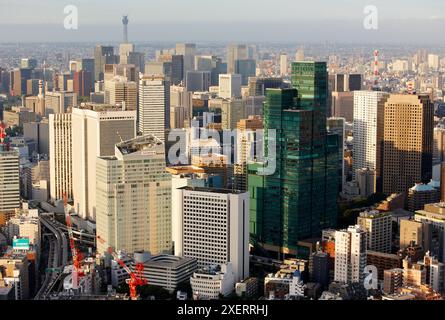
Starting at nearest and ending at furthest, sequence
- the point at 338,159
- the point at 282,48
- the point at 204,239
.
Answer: the point at 204,239, the point at 282,48, the point at 338,159

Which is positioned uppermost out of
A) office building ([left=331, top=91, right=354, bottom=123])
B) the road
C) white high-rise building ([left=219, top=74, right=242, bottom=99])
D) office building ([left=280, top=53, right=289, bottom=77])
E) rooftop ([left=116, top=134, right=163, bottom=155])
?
office building ([left=280, top=53, right=289, bottom=77])

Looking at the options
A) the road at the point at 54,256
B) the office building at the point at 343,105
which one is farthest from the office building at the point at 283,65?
the office building at the point at 343,105

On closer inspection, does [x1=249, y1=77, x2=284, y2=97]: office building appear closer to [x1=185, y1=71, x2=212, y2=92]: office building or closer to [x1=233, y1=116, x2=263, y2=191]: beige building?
[x1=233, y1=116, x2=263, y2=191]: beige building

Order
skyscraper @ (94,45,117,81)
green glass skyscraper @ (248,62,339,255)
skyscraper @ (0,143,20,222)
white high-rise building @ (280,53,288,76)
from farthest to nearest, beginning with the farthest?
skyscraper @ (0,143,20,222) < skyscraper @ (94,45,117,81) < white high-rise building @ (280,53,288,76) < green glass skyscraper @ (248,62,339,255)

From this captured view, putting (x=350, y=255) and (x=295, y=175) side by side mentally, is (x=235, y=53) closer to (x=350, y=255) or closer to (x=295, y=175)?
(x=295, y=175)

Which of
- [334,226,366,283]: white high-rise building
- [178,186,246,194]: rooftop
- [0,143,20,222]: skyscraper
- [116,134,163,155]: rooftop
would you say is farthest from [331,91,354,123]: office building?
[334,226,366,283]: white high-rise building

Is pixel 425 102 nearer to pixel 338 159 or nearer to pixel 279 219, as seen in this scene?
pixel 338 159
